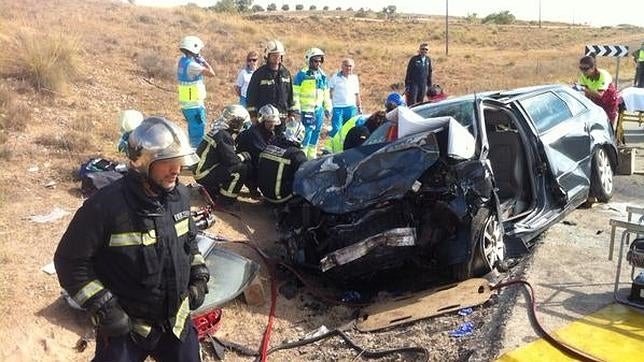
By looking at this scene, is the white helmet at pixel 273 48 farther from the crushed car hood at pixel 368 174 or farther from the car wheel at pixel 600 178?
the car wheel at pixel 600 178

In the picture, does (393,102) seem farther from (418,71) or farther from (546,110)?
(418,71)

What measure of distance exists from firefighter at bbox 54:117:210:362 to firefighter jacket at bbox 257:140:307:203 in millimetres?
3623

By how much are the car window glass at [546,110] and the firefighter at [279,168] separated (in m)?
2.40

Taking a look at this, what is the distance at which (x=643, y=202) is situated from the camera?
7.46 m

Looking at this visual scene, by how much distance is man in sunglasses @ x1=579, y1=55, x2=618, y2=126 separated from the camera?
927 cm

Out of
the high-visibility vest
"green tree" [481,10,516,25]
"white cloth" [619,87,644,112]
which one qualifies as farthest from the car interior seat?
"green tree" [481,10,516,25]

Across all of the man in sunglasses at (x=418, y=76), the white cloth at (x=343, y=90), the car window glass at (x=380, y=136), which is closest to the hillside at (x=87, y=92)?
the car window glass at (x=380, y=136)

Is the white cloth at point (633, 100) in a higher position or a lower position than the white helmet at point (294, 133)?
lower

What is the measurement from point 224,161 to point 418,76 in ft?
21.7

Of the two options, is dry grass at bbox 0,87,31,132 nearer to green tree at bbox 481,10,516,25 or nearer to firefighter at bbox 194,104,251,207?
firefighter at bbox 194,104,251,207

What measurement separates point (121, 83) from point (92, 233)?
1317cm

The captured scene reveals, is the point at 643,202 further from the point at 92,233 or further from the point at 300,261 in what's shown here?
the point at 92,233

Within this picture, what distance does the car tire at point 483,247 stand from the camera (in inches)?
201

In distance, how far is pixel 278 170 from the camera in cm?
677
